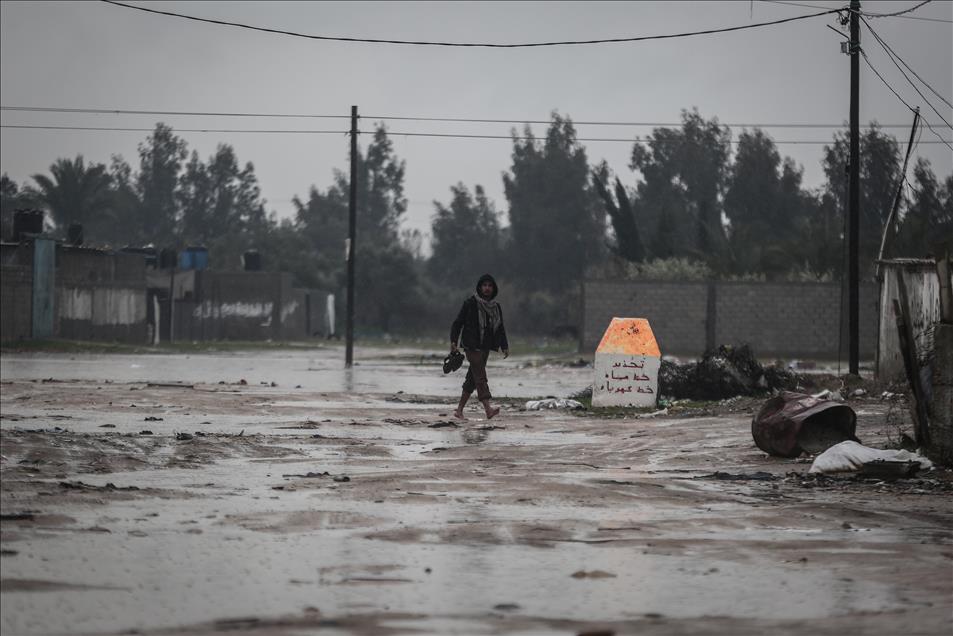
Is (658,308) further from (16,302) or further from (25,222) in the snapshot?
(25,222)

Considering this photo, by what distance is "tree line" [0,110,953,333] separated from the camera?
70.9 meters

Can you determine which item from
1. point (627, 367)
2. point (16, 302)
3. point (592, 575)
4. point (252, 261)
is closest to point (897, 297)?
point (627, 367)

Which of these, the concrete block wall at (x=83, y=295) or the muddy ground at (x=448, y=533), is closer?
the muddy ground at (x=448, y=533)

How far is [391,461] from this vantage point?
1248cm

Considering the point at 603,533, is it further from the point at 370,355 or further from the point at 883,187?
the point at 883,187

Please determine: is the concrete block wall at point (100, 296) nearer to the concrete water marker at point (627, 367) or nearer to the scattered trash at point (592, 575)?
the concrete water marker at point (627, 367)

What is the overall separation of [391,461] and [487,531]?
413 centimetres

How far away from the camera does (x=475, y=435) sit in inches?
619

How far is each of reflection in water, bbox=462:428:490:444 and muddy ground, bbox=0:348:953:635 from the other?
0.04 metres

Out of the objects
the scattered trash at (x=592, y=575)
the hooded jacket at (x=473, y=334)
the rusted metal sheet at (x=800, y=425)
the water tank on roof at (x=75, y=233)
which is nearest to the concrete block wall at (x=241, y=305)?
the water tank on roof at (x=75, y=233)

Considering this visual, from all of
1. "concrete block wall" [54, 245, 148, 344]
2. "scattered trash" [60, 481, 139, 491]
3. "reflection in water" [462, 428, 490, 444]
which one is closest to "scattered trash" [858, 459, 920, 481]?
"reflection in water" [462, 428, 490, 444]

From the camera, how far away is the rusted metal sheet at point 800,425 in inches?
530

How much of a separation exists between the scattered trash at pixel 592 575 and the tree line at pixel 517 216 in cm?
5037

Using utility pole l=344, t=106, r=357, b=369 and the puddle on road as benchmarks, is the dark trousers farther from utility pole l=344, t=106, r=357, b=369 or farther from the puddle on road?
utility pole l=344, t=106, r=357, b=369
